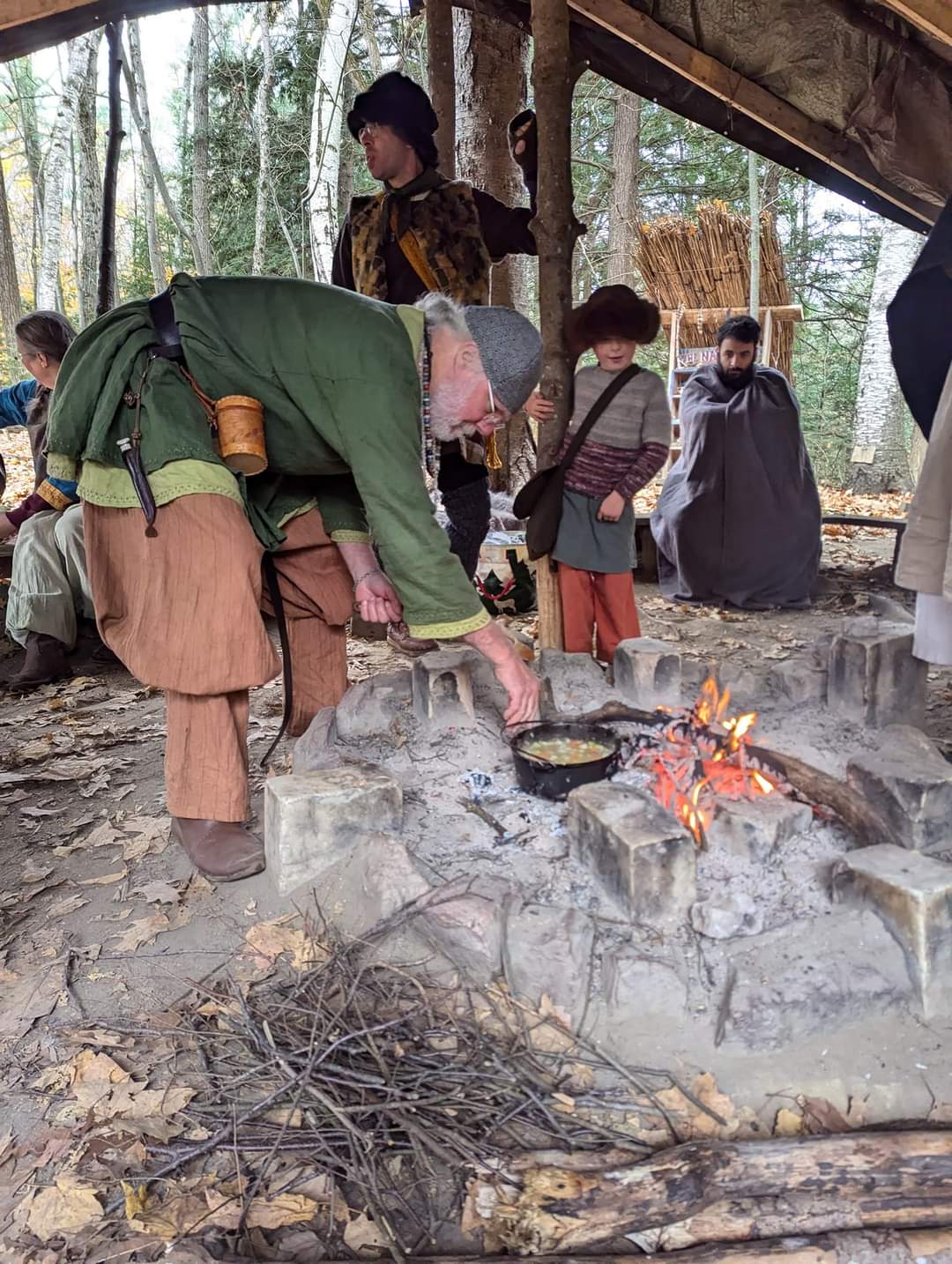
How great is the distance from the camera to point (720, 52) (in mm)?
4441

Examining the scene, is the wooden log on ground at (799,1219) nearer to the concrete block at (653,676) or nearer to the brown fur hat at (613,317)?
the concrete block at (653,676)

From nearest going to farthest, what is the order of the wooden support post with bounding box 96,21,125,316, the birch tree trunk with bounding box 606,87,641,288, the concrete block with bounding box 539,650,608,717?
the concrete block with bounding box 539,650,608,717 → the wooden support post with bounding box 96,21,125,316 → the birch tree trunk with bounding box 606,87,641,288

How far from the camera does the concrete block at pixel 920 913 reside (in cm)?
184

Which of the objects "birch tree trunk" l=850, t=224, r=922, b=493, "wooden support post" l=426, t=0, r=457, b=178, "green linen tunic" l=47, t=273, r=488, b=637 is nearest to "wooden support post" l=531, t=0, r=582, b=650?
"green linen tunic" l=47, t=273, r=488, b=637

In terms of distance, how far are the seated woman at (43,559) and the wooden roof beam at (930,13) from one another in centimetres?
392

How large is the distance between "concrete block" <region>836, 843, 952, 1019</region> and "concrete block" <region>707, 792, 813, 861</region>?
0.25m

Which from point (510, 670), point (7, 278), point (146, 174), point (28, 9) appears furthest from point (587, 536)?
point (7, 278)

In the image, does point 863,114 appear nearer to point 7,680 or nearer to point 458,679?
point 458,679

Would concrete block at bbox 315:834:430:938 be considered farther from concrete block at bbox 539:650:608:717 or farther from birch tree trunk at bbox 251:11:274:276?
birch tree trunk at bbox 251:11:274:276

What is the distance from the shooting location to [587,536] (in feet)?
13.4

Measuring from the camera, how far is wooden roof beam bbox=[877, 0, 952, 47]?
9.13 ft

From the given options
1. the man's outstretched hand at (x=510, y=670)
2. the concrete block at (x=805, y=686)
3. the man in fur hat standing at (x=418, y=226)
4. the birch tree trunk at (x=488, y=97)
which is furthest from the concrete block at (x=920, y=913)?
the birch tree trunk at (x=488, y=97)

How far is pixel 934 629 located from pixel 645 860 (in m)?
1.23

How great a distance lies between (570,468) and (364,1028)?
9.52ft
